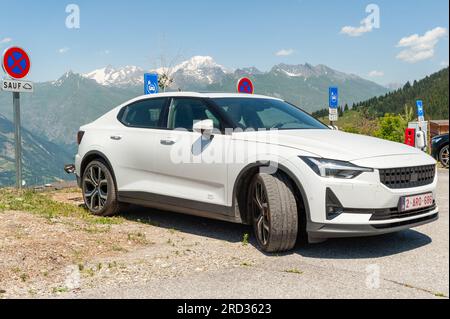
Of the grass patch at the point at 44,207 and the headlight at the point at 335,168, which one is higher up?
the headlight at the point at 335,168

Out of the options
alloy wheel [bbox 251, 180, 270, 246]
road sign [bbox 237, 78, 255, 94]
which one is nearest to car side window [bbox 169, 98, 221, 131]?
alloy wheel [bbox 251, 180, 270, 246]

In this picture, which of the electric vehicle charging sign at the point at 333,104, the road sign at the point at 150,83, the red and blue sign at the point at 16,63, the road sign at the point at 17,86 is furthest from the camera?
the electric vehicle charging sign at the point at 333,104

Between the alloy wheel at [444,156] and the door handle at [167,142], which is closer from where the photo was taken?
the door handle at [167,142]

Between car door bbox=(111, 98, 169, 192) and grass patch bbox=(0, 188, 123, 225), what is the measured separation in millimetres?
547

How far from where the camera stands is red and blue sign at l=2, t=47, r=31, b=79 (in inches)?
378

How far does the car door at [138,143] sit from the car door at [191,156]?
0.46 ft

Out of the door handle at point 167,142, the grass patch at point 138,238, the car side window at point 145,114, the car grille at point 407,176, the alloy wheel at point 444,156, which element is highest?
the car side window at point 145,114

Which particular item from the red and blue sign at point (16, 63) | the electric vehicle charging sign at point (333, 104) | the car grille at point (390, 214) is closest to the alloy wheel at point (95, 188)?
the car grille at point (390, 214)

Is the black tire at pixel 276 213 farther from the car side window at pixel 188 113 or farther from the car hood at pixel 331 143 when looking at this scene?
the car side window at pixel 188 113

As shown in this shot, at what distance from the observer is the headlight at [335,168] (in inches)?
178

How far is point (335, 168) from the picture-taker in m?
4.53

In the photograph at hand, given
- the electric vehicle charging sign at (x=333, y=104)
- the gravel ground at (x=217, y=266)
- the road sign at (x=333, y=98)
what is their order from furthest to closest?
1. the road sign at (x=333, y=98)
2. the electric vehicle charging sign at (x=333, y=104)
3. the gravel ground at (x=217, y=266)
